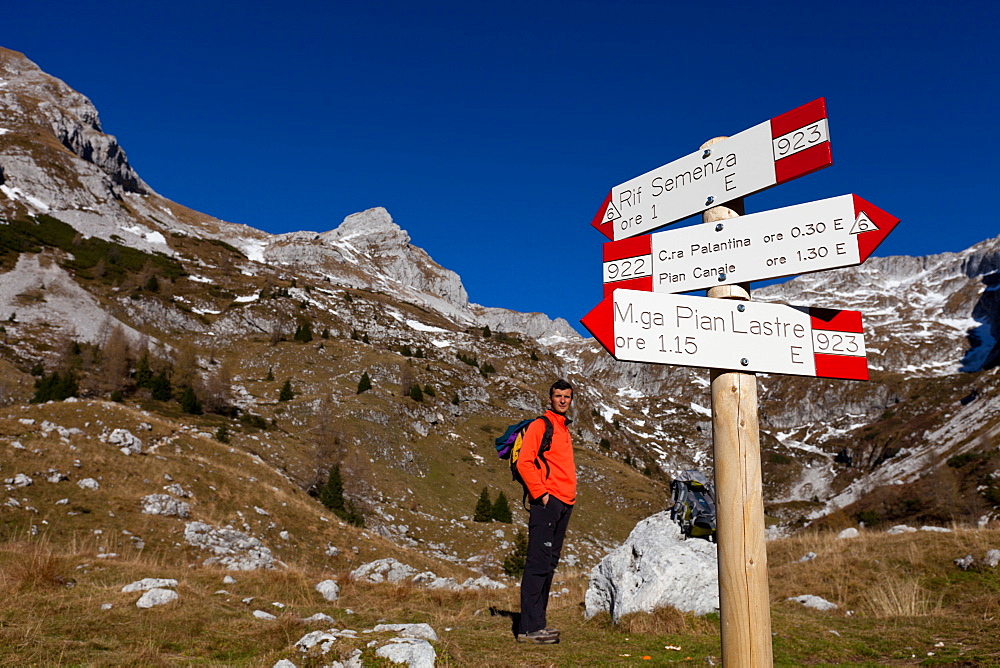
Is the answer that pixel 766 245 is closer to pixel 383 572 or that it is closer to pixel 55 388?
pixel 383 572

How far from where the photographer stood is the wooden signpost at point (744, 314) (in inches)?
114

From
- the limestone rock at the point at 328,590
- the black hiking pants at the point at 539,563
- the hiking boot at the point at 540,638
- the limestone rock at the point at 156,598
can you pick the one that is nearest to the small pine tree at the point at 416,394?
the limestone rock at the point at 328,590

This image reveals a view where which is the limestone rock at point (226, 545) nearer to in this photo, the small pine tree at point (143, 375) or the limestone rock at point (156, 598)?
the limestone rock at point (156, 598)

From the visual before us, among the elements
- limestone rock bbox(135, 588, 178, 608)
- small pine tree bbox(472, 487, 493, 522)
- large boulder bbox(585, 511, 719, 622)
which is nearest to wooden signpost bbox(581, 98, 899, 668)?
large boulder bbox(585, 511, 719, 622)

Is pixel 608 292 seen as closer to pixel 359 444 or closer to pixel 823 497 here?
pixel 359 444

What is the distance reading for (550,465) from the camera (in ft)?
21.1

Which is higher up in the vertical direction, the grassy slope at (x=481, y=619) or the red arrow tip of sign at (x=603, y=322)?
the red arrow tip of sign at (x=603, y=322)

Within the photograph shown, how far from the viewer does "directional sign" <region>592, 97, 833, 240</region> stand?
10.8 ft

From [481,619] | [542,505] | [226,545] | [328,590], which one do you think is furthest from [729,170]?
[226,545]

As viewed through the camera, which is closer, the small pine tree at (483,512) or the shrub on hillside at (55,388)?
the shrub on hillside at (55,388)

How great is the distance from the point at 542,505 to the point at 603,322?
154 inches

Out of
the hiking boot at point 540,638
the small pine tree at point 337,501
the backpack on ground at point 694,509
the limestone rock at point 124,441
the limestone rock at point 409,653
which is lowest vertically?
the small pine tree at point 337,501

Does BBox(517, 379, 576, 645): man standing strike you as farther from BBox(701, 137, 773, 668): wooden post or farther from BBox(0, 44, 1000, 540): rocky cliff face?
BBox(0, 44, 1000, 540): rocky cliff face

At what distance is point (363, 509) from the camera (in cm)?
4191
